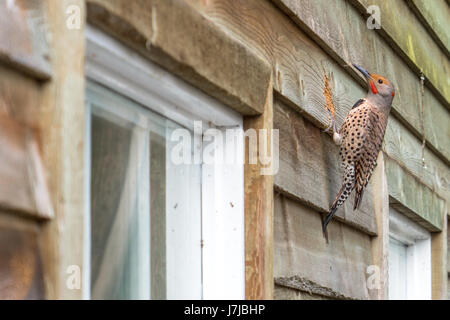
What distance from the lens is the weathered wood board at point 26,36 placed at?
1.49 m

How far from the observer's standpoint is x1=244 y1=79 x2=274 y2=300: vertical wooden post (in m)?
2.37

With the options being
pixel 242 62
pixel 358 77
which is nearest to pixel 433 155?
pixel 358 77

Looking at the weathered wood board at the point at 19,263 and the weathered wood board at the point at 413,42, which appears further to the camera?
the weathered wood board at the point at 413,42

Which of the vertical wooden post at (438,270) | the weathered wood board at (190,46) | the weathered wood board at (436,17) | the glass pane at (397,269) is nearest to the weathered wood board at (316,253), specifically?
the weathered wood board at (190,46)

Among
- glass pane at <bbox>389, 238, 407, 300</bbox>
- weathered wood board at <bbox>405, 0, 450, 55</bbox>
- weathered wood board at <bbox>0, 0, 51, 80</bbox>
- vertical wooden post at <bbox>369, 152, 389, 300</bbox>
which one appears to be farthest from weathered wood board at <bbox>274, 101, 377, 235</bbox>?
weathered wood board at <bbox>405, 0, 450, 55</bbox>

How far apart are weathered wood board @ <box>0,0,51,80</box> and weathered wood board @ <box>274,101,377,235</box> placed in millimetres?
1169

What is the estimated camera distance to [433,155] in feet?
16.8

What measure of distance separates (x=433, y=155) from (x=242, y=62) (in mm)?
2943

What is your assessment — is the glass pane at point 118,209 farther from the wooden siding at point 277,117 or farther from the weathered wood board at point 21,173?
the weathered wood board at point 21,173

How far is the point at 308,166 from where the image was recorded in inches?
117

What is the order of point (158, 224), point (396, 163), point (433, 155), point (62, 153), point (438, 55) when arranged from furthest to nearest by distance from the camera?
1. point (438, 55)
2. point (433, 155)
3. point (396, 163)
4. point (158, 224)
5. point (62, 153)

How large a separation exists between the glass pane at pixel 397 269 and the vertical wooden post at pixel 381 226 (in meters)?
0.76

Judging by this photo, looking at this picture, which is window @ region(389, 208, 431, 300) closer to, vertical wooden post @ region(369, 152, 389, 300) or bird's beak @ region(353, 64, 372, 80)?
vertical wooden post @ region(369, 152, 389, 300)

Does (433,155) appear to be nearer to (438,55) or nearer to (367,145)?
(438,55)
